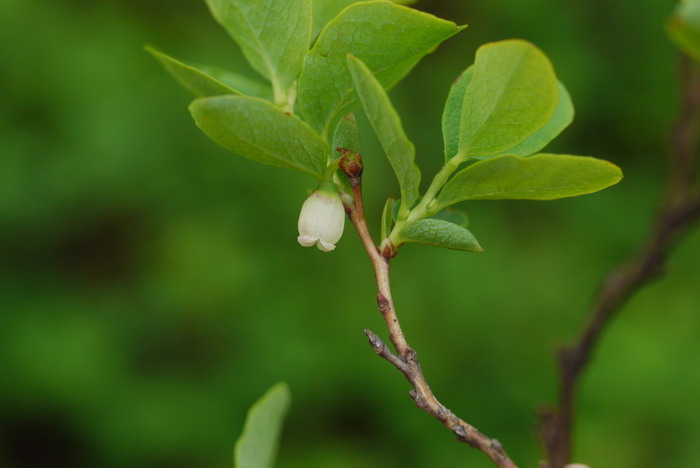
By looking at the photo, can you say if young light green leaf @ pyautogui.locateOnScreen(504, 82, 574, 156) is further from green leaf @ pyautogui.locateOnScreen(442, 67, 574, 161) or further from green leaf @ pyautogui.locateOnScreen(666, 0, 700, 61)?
green leaf @ pyautogui.locateOnScreen(666, 0, 700, 61)

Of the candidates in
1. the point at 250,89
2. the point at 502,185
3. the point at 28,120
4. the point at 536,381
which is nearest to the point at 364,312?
the point at 536,381

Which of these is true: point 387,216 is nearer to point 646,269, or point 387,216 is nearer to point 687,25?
point 687,25

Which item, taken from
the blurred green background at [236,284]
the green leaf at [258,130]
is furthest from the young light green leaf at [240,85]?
the blurred green background at [236,284]

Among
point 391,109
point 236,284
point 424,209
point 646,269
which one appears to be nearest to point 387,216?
point 424,209

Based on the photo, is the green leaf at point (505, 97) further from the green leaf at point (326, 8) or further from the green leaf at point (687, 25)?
the green leaf at point (326, 8)

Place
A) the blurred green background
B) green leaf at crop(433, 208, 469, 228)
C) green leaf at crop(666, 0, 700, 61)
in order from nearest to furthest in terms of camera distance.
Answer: green leaf at crop(666, 0, 700, 61) → green leaf at crop(433, 208, 469, 228) → the blurred green background

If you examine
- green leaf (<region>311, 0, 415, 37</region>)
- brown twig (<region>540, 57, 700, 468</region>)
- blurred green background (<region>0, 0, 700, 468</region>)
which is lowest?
blurred green background (<region>0, 0, 700, 468</region>)

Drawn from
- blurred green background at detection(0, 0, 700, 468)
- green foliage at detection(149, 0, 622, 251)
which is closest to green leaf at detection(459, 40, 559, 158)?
green foliage at detection(149, 0, 622, 251)
